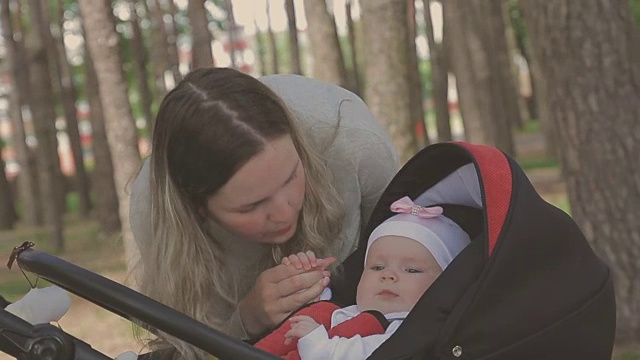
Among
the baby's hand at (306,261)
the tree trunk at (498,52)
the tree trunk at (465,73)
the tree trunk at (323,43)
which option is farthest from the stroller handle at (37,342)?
the tree trunk at (498,52)

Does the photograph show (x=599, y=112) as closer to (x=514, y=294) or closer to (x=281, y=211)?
(x=281, y=211)

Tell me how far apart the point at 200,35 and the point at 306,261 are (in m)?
8.56

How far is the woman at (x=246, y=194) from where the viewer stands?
109 inches

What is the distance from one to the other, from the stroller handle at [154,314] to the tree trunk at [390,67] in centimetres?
689

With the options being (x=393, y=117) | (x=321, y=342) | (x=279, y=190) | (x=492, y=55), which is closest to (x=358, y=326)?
(x=321, y=342)

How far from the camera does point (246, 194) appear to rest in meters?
2.73

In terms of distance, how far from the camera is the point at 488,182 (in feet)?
8.43

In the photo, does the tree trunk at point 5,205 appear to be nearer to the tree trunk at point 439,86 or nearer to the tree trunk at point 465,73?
the tree trunk at point 439,86

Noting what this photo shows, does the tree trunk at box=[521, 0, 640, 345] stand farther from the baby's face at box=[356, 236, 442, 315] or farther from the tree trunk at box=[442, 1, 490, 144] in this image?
the tree trunk at box=[442, 1, 490, 144]

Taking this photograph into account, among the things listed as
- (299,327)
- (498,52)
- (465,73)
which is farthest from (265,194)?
(498,52)

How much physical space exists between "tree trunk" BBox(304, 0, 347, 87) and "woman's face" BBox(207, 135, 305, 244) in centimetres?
886

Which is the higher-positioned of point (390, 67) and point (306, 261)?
Result: point (306, 261)

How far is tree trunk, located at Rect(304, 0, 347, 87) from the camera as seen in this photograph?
1166 cm

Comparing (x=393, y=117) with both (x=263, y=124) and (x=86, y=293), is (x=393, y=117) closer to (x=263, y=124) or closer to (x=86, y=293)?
(x=263, y=124)
